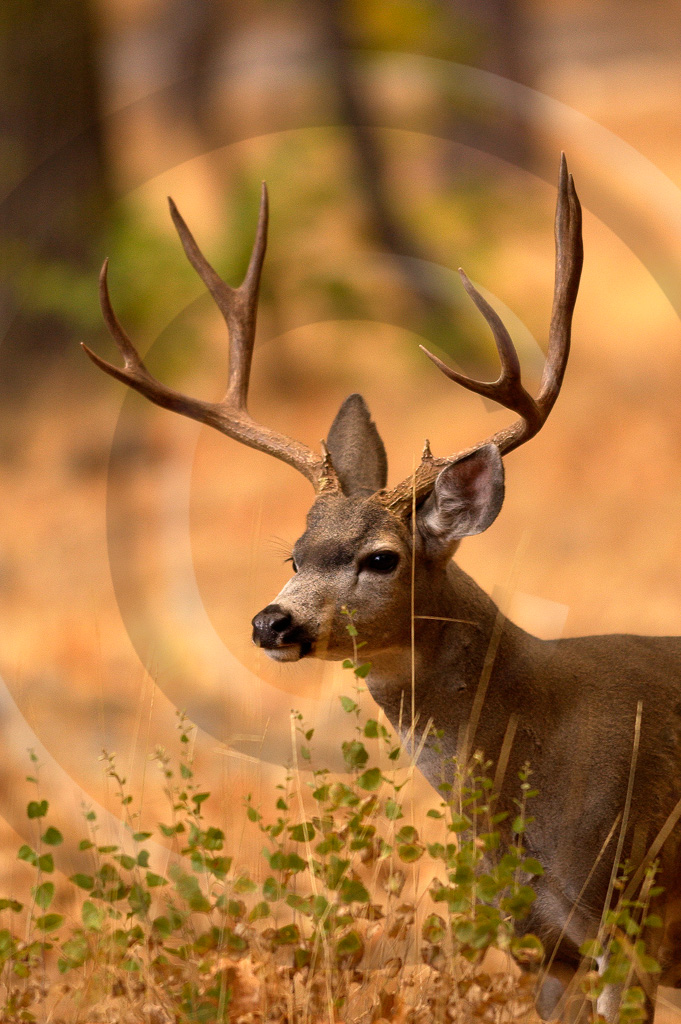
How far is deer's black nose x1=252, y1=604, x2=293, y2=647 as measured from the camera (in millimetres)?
2928

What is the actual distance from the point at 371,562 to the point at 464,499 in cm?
35

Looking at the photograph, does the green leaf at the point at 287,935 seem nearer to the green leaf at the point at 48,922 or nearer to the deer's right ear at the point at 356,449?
the green leaf at the point at 48,922

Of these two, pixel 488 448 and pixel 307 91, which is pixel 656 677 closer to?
pixel 488 448

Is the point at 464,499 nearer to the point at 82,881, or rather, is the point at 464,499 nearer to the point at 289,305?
the point at 82,881

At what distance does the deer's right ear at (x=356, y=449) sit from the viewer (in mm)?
3740

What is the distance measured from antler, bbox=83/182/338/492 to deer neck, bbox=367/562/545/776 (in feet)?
1.88

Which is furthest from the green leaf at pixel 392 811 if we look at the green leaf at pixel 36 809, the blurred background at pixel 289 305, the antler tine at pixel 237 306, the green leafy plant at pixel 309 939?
the blurred background at pixel 289 305

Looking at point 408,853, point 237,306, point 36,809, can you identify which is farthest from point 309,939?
point 237,306

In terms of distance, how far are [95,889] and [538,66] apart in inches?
459

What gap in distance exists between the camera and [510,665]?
325 cm

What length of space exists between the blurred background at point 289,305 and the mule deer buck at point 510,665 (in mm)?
3303

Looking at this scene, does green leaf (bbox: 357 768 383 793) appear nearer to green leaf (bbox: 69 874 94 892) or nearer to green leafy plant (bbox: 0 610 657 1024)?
green leafy plant (bbox: 0 610 657 1024)

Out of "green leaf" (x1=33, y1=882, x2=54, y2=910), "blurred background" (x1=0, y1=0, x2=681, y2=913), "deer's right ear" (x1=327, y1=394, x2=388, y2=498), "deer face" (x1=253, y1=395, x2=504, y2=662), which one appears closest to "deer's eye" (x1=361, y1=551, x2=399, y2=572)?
"deer face" (x1=253, y1=395, x2=504, y2=662)

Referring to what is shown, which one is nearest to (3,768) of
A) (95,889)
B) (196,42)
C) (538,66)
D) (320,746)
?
(320,746)
